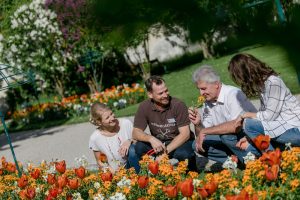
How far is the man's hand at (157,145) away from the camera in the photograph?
556cm

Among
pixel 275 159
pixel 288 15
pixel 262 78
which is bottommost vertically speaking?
pixel 275 159

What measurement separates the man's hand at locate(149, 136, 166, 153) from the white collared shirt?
0.54m

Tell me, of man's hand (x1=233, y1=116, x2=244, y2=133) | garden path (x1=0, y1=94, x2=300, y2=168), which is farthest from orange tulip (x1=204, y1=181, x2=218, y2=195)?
garden path (x1=0, y1=94, x2=300, y2=168)

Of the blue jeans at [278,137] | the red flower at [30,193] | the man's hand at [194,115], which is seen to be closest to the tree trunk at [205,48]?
the man's hand at [194,115]

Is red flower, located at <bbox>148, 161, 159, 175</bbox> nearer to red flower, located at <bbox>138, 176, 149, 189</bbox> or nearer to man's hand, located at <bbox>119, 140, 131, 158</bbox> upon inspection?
red flower, located at <bbox>138, 176, 149, 189</bbox>

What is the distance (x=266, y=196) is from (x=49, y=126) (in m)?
11.6

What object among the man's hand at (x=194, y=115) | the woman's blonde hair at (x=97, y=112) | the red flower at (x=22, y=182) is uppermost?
the woman's blonde hair at (x=97, y=112)

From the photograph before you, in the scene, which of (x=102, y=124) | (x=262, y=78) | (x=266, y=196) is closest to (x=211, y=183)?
(x=266, y=196)

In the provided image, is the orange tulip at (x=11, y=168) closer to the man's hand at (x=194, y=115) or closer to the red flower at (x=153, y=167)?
the man's hand at (x=194, y=115)

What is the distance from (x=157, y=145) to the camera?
5559 millimetres

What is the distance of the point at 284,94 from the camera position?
4.88 m

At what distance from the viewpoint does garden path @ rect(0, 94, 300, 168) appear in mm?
9492

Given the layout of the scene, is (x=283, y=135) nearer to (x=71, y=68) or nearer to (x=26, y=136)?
(x=26, y=136)

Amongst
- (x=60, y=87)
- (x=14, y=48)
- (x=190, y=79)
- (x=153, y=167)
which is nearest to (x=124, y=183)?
(x=153, y=167)
